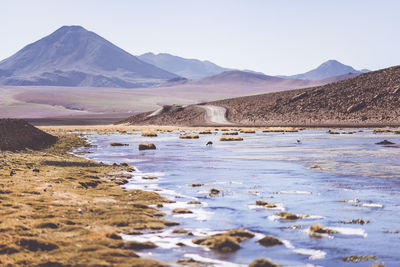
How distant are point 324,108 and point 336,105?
2.90 meters

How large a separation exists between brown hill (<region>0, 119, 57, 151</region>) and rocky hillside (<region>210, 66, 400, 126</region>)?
73490 millimetres

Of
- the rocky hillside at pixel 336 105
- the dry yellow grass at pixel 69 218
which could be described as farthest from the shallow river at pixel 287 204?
the rocky hillside at pixel 336 105

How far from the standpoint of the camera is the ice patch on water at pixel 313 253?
12.9m

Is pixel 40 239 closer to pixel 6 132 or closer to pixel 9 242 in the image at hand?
pixel 9 242

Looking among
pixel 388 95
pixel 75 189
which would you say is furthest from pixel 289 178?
pixel 388 95

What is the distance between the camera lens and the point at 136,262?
12.0 m

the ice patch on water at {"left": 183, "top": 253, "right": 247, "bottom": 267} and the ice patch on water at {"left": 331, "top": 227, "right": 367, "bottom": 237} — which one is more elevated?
the ice patch on water at {"left": 331, "top": 227, "right": 367, "bottom": 237}

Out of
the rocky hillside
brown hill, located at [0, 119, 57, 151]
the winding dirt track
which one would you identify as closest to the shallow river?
brown hill, located at [0, 119, 57, 151]

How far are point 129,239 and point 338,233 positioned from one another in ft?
18.9

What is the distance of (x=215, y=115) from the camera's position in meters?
151

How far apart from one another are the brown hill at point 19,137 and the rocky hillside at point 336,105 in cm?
7349

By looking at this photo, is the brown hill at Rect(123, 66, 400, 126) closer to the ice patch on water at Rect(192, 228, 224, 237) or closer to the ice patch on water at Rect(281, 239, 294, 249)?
the ice patch on water at Rect(192, 228, 224, 237)

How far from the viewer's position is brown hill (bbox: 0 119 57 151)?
4362cm

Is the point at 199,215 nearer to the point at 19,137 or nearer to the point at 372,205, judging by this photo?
the point at 372,205
